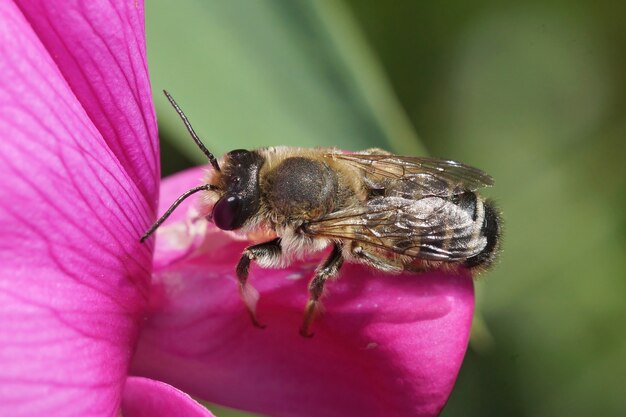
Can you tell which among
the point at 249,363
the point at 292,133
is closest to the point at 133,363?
the point at 249,363

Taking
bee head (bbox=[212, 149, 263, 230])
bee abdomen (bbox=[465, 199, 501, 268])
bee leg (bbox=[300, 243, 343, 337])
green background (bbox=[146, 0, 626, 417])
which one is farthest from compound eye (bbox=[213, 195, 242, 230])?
green background (bbox=[146, 0, 626, 417])

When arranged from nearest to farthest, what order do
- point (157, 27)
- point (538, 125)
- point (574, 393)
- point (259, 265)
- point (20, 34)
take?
point (20, 34)
point (259, 265)
point (157, 27)
point (574, 393)
point (538, 125)

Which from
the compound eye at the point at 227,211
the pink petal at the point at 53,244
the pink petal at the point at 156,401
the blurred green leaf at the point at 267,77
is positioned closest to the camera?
the pink petal at the point at 53,244

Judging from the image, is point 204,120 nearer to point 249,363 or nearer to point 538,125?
point 249,363

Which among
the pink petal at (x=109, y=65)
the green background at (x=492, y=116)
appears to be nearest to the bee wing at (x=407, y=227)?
the pink petal at (x=109, y=65)

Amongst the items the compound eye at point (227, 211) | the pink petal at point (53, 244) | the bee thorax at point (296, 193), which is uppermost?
the pink petal at point (53, 244)

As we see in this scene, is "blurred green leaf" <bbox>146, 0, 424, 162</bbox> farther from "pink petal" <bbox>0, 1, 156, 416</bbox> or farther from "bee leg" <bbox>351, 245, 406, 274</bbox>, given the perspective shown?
"pink petal" <bbox>0, 1, 156, 416</bbox>

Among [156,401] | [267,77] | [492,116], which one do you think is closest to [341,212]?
[156,401]

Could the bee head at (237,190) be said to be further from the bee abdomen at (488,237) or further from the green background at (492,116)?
the green background at (492,116)
